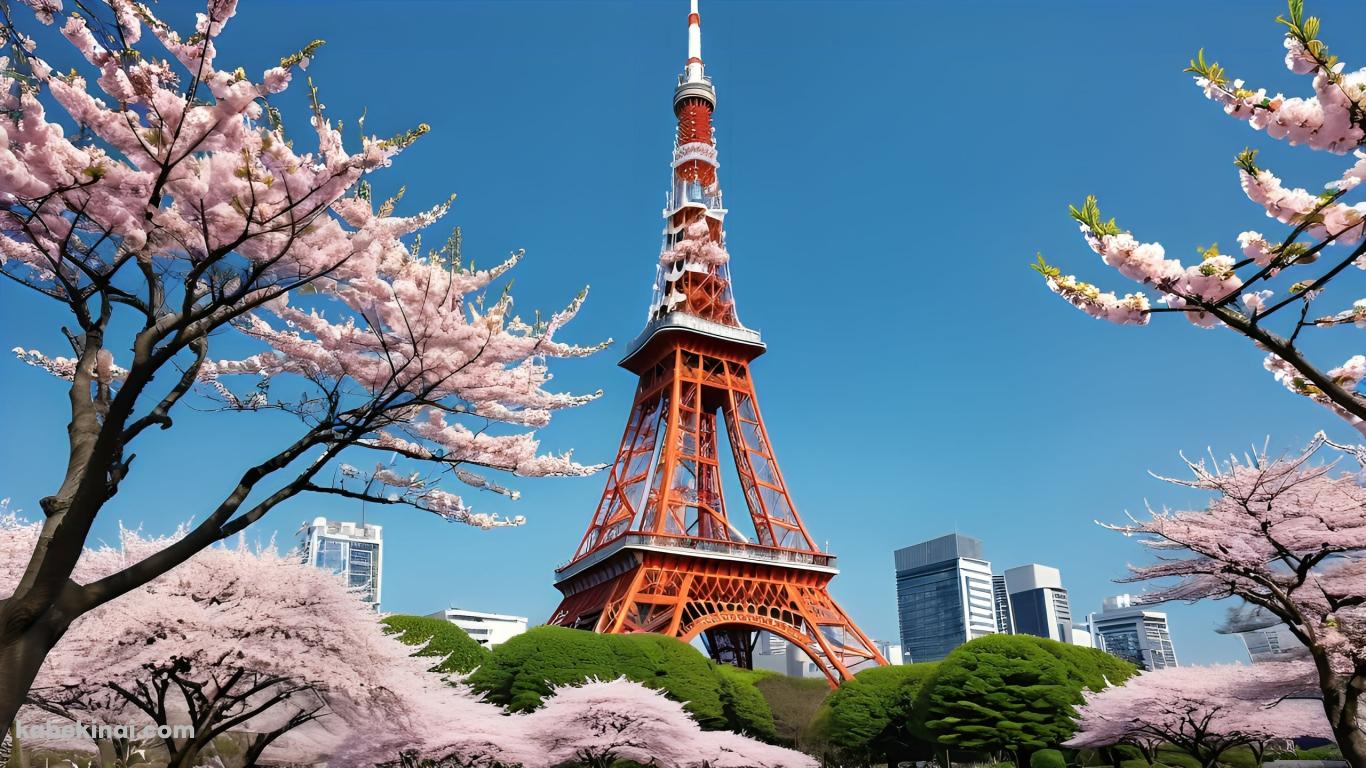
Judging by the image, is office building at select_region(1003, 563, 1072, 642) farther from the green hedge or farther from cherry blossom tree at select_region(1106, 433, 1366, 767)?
cherry blossom tree at select_region(1106, 433, 1366, 767)

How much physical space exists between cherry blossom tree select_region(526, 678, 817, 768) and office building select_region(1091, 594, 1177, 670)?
14372cm

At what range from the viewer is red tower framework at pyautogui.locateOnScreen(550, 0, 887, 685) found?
37.3 meters

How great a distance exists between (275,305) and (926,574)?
530 ft

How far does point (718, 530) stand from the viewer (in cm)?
4469

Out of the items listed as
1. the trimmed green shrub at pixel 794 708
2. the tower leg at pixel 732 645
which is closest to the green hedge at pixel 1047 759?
the trimmed green shrub at pixel 794 708

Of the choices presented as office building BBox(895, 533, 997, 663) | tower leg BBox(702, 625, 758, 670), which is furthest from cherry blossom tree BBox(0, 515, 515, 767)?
office building BBox(895, 533, 997, 663)

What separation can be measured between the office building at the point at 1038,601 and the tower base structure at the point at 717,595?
123m

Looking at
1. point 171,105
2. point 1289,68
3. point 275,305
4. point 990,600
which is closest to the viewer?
point 1289,68

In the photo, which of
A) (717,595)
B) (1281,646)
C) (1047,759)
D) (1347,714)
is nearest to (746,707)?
(717,595)

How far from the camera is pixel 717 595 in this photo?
126 feet

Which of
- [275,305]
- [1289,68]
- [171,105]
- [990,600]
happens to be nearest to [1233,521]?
[1289,68]

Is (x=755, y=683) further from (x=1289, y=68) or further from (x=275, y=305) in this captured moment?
(x=1289, y=68)

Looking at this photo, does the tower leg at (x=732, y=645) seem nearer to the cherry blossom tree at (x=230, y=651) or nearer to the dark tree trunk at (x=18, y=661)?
the cherry blossom tree at (x=230, y=651)

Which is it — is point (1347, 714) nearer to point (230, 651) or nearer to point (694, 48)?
point (230, 651)
